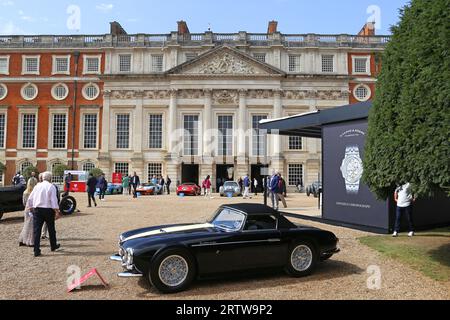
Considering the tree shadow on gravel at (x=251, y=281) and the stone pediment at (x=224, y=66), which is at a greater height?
the stone pediment at (x=224, y=66)

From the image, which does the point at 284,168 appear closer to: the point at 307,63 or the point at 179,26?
the point at 307,63

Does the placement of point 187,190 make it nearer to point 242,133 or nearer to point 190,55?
point 242,133

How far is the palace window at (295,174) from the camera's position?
3900cm

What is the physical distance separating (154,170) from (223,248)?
34358mm

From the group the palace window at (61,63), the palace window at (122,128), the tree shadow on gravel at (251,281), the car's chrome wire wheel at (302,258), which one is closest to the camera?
the tree shadow on gravel at (251,281)

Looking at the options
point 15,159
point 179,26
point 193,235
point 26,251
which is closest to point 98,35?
point 179,26

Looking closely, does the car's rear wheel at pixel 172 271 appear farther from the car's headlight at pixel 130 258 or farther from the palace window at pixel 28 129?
the palace window at pixel 28 129

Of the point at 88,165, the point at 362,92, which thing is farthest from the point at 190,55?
the point at 362,92

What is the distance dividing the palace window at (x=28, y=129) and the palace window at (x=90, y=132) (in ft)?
18.5

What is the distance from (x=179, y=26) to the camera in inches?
1715

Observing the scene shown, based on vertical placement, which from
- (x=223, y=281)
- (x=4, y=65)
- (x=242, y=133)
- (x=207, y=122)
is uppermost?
(x=4, y=65)

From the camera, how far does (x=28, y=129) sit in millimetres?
40250

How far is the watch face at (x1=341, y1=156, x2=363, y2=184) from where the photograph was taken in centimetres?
1187

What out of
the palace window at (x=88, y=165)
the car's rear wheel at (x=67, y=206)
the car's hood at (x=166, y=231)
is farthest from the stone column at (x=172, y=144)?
the car's hood at (x=166, y=231)
